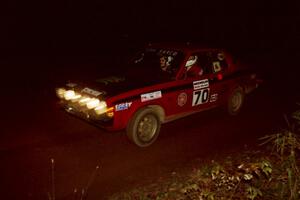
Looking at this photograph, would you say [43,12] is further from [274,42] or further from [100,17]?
[274,42]

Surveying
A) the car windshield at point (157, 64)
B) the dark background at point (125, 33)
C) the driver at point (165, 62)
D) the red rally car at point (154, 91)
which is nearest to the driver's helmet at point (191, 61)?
the red rally car at point (154, 91)

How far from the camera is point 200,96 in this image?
22.6 ft

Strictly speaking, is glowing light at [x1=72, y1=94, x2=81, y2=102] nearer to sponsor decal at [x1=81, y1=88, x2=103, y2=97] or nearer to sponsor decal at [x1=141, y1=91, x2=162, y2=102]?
sponsor decal at [x1=81, y1=88, x2=103, y2=97]

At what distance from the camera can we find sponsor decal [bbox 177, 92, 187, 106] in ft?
21.3

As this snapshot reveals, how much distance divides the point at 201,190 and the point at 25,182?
8.71ft

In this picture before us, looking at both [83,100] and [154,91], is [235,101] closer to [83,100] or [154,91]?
[154,91]

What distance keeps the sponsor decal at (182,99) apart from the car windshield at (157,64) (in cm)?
38

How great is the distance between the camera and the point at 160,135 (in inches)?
276

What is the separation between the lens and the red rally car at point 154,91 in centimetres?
580

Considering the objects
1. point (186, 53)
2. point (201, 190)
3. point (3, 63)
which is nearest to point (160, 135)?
point (186, 53)

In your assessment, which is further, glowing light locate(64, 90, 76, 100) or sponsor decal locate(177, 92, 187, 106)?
sponsor decal locate(177, 92, 187, 106)

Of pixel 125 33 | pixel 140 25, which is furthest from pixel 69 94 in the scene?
pixel 140 25

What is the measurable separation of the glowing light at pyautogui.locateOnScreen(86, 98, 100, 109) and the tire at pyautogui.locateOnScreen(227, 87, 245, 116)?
10.8 ft

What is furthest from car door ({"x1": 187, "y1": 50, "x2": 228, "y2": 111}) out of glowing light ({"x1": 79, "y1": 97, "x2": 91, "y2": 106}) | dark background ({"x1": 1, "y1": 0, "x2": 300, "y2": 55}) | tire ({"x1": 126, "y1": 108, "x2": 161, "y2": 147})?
dark background ({"x1": 1, "y1": 0, "x2": 300, "y2": 55})
